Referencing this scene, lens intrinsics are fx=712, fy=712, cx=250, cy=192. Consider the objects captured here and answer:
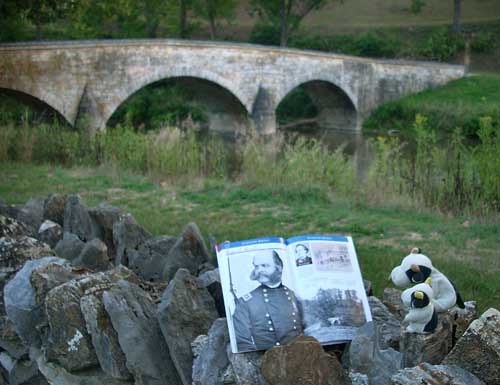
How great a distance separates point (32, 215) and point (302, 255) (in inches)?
94.2

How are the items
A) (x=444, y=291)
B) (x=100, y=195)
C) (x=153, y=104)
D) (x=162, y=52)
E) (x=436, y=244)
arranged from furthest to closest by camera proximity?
1. (x=153, y=104)
2. (x=162, y=52)
3. (x=100, y=195)
4. (x=436, y=244)
5. (x=444, y=291)

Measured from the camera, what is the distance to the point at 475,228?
6.05 metres

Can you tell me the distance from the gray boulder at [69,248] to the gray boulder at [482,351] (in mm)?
2227

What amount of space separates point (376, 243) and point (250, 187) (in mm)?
2814

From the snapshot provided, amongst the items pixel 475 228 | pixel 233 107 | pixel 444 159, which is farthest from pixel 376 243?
pixel 233 107

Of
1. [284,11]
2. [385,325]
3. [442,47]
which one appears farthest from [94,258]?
[442,47]

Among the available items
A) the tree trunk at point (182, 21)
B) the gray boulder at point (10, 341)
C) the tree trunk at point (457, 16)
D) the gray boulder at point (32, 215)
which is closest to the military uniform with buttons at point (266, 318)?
the gray boulder at point (10, 341)

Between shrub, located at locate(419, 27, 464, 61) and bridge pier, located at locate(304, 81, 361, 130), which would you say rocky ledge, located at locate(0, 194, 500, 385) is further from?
shrub, located at locate(419, 27, 464, 61)

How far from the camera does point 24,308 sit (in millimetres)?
3250

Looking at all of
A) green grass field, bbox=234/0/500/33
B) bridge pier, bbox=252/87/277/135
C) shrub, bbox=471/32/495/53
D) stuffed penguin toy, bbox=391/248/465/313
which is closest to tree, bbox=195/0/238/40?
green grass field, bbox=234/0/500/33

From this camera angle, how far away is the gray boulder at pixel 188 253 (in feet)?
11.6

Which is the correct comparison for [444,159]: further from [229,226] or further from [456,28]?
[456,28]

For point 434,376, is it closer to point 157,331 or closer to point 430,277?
point 430,277

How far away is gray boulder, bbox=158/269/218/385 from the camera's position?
2680mm
